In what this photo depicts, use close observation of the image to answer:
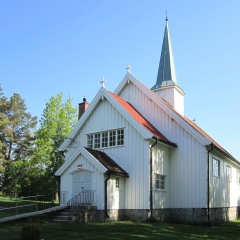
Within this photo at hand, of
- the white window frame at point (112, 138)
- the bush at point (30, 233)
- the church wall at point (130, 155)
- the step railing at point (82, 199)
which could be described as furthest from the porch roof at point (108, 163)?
the bush at point (30, 233)

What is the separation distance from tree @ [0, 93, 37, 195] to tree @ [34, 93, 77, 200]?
1088 cm

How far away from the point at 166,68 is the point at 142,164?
1081cm

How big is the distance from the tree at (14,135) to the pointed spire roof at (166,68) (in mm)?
28236

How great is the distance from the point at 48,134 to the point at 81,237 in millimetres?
27925

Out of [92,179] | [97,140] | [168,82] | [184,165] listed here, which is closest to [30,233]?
[92,179]

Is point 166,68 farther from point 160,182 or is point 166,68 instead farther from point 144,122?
point 160,182

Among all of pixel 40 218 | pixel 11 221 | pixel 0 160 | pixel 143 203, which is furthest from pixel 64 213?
pixel 0 160

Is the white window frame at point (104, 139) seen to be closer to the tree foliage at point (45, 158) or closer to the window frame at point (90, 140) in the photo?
the window frame at point (90, 140)

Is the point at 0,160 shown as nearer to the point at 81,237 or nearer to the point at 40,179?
the point at 40,179

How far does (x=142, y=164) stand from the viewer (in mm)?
19797

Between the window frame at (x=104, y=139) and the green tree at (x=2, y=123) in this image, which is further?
the green tree at (x=2, y=123)

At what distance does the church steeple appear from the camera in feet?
86.5

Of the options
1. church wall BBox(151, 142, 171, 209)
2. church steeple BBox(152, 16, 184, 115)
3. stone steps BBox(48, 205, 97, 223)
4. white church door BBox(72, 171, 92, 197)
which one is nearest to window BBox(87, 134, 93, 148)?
white church door BBox(72, 171, 92, 197)

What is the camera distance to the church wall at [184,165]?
20.4 m
